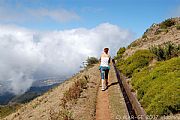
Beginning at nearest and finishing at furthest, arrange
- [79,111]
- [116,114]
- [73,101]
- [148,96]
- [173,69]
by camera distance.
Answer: [116,114] < [79,111] < [148,96] < [73,101] < [173,69]

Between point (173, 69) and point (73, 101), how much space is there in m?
6.18

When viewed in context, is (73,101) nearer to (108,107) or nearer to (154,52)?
(108,107)

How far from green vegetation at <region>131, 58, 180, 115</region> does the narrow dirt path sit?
1.86 metres

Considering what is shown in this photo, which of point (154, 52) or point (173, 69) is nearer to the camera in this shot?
point (173, 69)

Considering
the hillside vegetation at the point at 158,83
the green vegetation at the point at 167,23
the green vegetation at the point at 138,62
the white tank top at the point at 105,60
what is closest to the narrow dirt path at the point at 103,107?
the white tank top at the point at 105,60

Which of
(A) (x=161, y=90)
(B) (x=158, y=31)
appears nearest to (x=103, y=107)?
(A) (x=161, y=90)

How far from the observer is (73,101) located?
19797mm

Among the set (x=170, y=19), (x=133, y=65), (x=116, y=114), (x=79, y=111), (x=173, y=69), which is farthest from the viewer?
(x=170, y=19)

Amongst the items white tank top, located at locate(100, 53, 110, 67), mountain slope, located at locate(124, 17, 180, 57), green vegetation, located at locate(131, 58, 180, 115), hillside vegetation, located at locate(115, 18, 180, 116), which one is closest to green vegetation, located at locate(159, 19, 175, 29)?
mountain slope, located at locate(124, 17, 180, 57)

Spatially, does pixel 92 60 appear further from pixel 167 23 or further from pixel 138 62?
pixel 138 62

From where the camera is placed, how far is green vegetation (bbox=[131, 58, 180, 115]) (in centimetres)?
1553

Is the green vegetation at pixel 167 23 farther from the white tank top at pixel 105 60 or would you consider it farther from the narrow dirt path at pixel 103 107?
the narrow dirt path at pixel 103 107

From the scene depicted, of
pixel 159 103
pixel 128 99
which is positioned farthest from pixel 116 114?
pixel 128 99

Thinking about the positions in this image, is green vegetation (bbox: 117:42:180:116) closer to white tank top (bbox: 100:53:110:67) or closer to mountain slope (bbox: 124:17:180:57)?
white tank top (bbox: 100:53:110:67)
